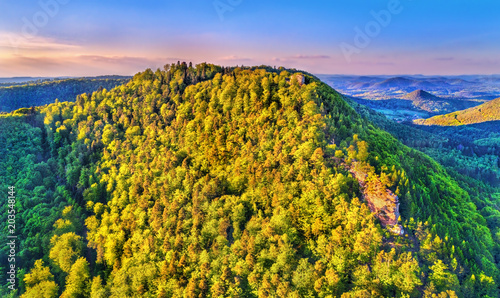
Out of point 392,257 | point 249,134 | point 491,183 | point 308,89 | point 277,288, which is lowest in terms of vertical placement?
point 491,183

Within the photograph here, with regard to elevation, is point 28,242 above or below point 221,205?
below

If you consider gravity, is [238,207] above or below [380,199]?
below

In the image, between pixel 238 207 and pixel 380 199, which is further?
pixel 238 207

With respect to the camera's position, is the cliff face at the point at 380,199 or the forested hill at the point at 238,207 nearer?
the forested hill at the point at 238,207

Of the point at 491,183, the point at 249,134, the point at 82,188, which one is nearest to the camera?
the point at 249,134

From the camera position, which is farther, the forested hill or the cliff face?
the cliff face

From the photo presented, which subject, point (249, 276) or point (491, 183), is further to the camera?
Answer: point (491, 183)

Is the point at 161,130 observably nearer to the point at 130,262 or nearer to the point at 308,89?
the point at 130,262

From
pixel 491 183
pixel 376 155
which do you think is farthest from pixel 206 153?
pixel 491 183
